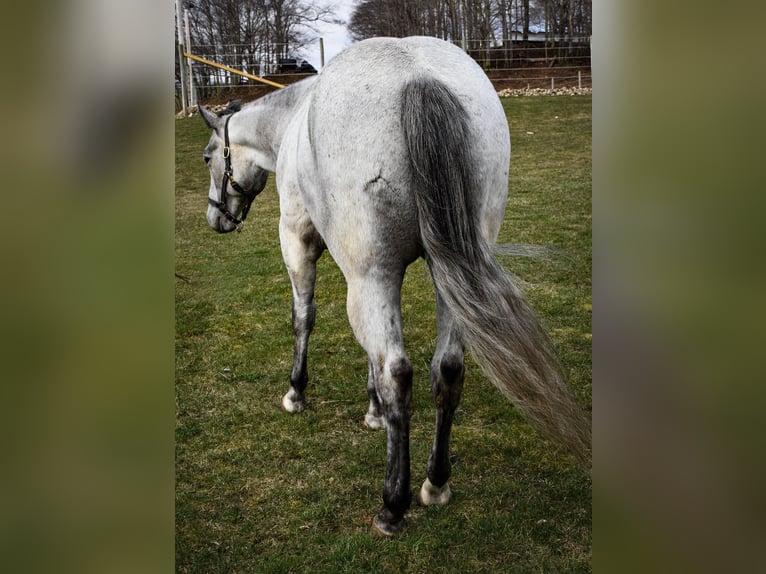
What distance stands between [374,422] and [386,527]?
797 millimetres

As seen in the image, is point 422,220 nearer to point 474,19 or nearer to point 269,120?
point 474,19

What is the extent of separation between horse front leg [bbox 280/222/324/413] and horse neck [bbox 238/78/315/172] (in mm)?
533

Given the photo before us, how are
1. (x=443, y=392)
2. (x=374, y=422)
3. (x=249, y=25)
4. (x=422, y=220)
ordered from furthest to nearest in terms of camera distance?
(x=374, y=422) < (x=249, y=25) < (x=443, y=392) < (x=422, y=220)

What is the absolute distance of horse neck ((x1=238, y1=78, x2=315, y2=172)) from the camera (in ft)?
10.1

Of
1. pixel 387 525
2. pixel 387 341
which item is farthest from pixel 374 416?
pixel 387 341

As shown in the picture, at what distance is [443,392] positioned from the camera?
2.21 meters

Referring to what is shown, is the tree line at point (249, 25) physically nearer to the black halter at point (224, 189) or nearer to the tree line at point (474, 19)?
the tree line at point (474, 19)

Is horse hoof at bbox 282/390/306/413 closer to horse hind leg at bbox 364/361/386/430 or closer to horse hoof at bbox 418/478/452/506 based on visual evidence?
horse hind leg at bbox 364/361/386/430

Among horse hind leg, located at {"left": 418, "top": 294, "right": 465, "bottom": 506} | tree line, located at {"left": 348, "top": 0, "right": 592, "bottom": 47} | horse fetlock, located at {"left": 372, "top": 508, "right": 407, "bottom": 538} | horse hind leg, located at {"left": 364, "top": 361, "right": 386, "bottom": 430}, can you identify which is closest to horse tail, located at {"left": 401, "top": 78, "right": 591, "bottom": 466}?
horse hind leg, located at {"left": 418, "top": 294, "right": 465, "bottom": 506}

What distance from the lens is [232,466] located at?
238cm

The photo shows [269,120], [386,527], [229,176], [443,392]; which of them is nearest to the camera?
[386,527]
